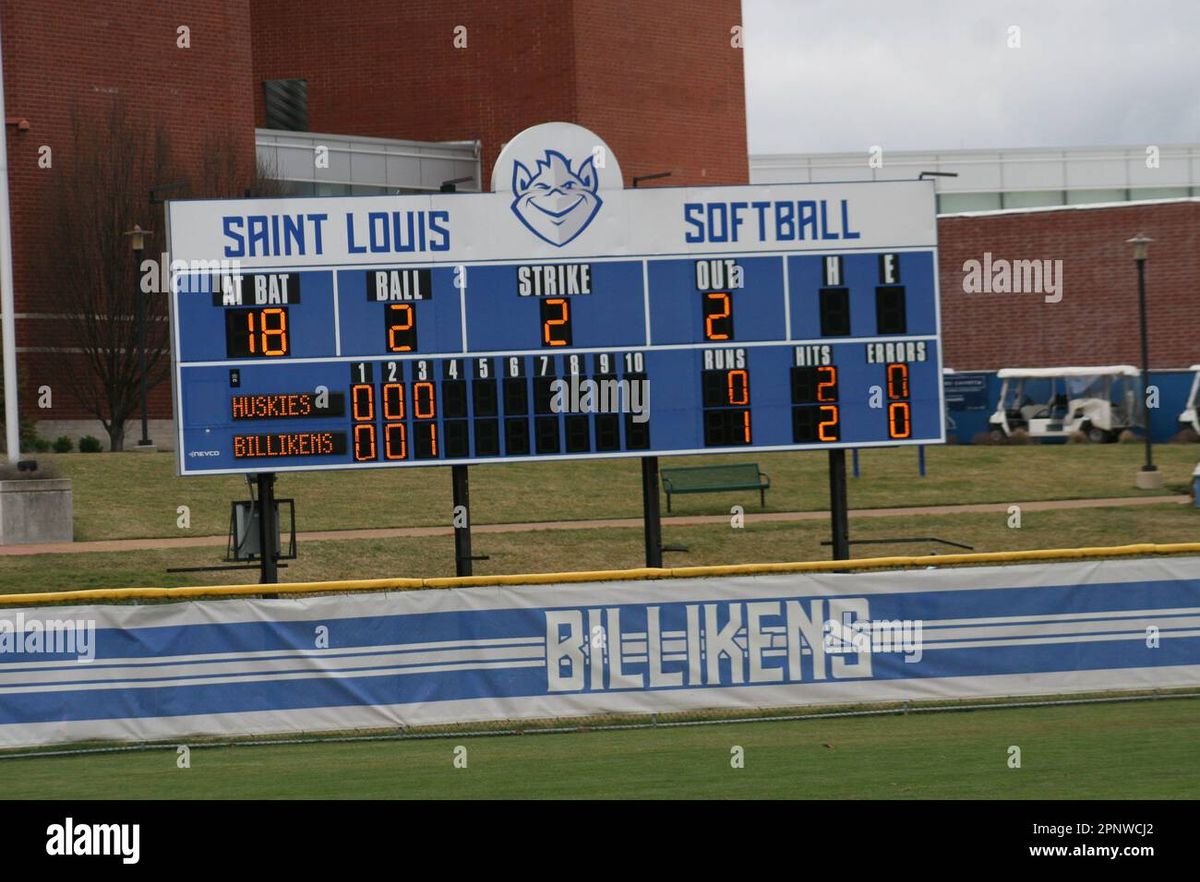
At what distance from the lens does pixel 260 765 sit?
12.8m

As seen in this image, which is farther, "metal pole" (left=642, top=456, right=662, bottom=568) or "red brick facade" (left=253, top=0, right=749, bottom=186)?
"red brick facade" (left=253, top=0, right=749, bottom=186)

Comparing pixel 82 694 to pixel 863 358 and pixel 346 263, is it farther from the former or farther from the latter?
pixel 863 358

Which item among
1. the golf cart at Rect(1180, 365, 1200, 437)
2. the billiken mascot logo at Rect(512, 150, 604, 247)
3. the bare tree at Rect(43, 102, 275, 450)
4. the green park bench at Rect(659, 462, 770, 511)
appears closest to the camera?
the billiken mascot logo at Rect(512, 150, 604, 247)

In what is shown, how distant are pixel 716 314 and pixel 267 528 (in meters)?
6.04

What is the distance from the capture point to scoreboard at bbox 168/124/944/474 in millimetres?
18156

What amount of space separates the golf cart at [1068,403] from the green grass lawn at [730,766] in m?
26.1

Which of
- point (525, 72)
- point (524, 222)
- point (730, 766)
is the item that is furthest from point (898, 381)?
point (525, 72)

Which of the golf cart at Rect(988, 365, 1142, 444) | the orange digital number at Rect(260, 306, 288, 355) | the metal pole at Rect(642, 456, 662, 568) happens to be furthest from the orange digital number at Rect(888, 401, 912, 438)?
the golf cart at Rect(988, 365, 1142, 444)

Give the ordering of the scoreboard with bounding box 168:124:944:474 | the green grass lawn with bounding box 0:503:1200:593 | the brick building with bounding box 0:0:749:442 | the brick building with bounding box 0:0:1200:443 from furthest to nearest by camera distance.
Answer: the brick building with bounding box 0:0:1200:443, the brick building with bounding box 0:0:749:442, the green grass lawn with bounding box 0:503:1200:593, the scoreboard with bounding box 168:124:944:474

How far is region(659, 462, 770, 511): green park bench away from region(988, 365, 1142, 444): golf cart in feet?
43.1

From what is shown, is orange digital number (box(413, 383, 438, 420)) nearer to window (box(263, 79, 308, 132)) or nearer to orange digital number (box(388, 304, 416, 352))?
orange digital number (box(388, 304, 416, 352))

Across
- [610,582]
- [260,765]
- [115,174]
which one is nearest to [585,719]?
[610,582]

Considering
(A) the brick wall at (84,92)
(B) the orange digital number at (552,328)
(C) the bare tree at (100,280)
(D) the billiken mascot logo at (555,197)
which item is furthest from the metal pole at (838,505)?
(A) the brick wall at (84,92)

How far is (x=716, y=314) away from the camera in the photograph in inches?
745
